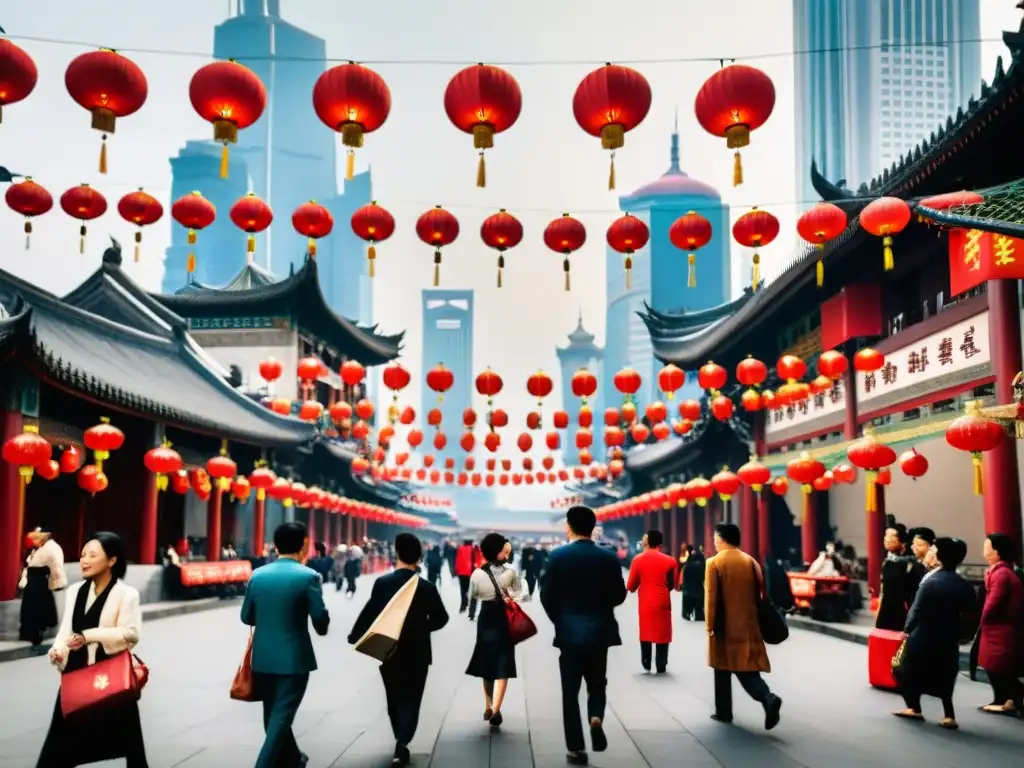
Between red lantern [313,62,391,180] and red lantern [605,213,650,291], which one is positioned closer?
red lantern [313,62,391,180]

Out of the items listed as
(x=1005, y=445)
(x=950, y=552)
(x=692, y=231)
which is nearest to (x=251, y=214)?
(x=692, y=231)

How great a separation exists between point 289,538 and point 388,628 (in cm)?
91

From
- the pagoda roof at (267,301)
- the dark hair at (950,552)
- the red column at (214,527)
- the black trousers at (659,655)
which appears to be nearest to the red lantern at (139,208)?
the black trousers at (659,655)

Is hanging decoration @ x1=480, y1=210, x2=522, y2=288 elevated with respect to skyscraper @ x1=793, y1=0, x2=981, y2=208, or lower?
lower

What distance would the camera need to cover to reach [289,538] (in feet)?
18.3

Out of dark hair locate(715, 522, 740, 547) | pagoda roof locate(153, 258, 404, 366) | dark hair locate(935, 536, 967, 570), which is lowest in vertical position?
dark hair locate(935, 536, 967, 570)

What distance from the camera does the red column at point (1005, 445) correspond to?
1208 centimetres

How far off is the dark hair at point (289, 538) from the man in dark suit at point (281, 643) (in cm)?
11

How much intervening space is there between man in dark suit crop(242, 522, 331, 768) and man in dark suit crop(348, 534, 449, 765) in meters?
0.74

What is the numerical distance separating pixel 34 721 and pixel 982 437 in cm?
882

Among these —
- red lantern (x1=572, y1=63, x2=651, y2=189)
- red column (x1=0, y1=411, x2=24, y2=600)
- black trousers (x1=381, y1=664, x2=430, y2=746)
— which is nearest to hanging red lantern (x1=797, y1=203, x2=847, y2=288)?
red lantern (x1=572, y1=63, x2=651, y2=189)

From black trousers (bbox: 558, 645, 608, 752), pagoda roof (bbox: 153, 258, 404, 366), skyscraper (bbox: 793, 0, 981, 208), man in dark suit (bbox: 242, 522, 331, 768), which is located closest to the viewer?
man in dark suit (bbox: 242, 522, 331, 768)

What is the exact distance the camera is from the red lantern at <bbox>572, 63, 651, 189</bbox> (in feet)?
28.1

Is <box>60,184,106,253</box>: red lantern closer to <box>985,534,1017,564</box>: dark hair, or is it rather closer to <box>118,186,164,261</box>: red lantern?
<box>118,186,164,261</box>: red lantern
